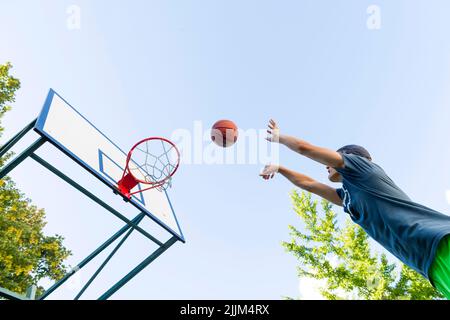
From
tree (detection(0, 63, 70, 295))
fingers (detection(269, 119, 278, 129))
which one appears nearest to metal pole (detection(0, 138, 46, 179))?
fingers (detection(269, 119, 278, 129))

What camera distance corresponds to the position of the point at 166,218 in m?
6.12

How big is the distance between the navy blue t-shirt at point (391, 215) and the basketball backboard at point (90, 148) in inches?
144

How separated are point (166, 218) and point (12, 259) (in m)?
8.34

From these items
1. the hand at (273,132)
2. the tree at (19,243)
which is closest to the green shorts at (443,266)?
the hand at (273,132)

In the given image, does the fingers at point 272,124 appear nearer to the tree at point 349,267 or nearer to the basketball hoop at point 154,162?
the basketball hoop at point 154,162

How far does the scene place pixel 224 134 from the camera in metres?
4.23

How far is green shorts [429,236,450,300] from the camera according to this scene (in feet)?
5.91

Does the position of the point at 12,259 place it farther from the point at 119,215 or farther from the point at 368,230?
the point at 368,230

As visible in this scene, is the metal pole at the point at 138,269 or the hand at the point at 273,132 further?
the metal pole at the point at 138,269

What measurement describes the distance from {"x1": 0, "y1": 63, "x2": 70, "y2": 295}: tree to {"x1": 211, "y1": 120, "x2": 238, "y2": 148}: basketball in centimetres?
1032

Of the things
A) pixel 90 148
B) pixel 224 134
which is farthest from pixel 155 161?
pixel 224 134

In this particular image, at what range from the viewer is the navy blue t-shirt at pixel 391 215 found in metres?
1.90
